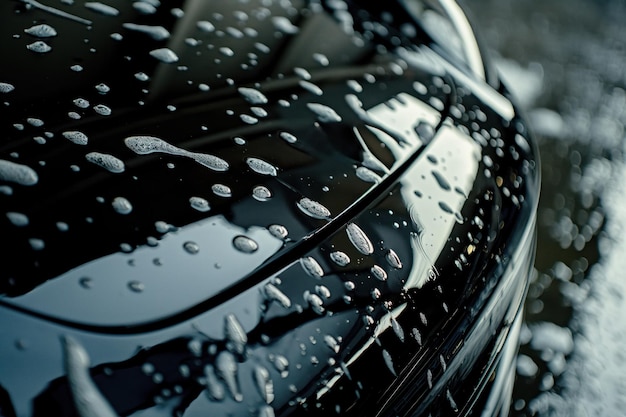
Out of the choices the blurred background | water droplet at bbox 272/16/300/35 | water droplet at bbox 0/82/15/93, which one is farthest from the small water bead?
the blurred background

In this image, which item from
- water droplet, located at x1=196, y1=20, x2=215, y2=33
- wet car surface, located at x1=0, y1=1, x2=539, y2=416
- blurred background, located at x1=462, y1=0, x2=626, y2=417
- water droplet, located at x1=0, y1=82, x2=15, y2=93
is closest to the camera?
wet car surface, located at x1=0, y1=1, x2=539, y2=416

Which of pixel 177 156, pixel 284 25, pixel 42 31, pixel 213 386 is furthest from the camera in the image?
pixel 284 25

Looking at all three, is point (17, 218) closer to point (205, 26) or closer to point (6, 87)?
point (6, 87)

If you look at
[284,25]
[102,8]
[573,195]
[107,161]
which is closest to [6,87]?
[107,161]

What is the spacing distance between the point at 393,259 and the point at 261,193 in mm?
238

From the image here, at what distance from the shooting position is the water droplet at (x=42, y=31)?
1.17m

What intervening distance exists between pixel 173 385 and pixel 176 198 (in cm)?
28

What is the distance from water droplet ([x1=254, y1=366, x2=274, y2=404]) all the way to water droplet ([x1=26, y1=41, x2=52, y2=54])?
0.66 m

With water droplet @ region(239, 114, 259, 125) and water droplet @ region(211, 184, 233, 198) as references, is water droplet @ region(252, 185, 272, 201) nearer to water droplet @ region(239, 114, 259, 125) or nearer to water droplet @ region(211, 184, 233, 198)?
water droplet @ region(211, 184, 233, 198)

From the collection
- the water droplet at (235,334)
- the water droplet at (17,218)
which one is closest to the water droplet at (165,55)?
the water droplet at (17,218)

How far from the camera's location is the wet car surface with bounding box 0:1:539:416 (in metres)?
0.83

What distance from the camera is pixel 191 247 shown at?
94 cm

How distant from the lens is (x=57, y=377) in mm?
773

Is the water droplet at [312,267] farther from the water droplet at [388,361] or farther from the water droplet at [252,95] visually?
the water droplet at [252,95]
